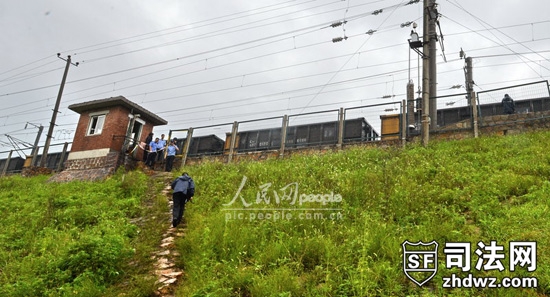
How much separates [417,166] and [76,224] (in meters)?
10.3

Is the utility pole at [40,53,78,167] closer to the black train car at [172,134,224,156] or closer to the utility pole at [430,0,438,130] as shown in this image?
the black train car at [172,134,224,156]

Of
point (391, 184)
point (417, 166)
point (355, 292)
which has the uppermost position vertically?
point (417, 166)

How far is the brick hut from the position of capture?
64.1 ft

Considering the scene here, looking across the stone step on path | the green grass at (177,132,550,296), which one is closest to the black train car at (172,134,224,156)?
the green grass at (177,132,550,296)

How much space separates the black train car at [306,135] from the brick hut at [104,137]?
19.9 feet

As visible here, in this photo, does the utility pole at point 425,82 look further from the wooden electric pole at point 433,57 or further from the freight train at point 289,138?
the freight train at point 289,138

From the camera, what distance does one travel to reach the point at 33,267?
24.8ft

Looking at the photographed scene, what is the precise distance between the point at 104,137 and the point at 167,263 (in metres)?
15.1

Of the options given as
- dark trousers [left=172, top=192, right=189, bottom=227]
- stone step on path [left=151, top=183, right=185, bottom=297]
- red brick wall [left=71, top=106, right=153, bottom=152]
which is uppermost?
red brick wall [left=71, top=106, right=153, bottom=152]

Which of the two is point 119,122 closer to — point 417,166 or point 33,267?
point 33,267

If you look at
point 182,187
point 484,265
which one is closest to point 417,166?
point 484,265

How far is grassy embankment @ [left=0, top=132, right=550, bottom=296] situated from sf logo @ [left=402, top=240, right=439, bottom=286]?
0.36 ft

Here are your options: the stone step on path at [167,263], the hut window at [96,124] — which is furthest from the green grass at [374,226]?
the hut window at [96,124]

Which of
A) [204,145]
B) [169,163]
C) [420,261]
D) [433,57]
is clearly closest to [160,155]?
[169,163]
